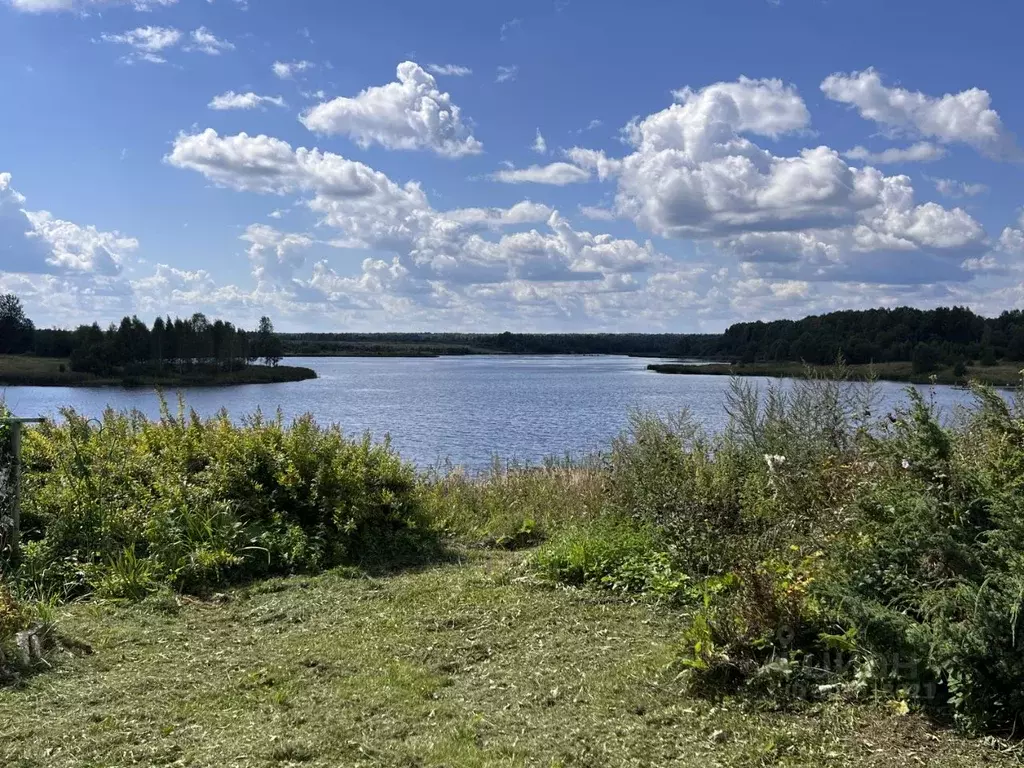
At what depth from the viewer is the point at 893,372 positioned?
80.0 feet

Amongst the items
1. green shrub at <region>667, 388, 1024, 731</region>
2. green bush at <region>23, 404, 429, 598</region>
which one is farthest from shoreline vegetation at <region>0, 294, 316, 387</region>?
green shrub at <region>667, 388, 1024, 731</region>

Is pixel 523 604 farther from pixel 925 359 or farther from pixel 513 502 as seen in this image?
pixel 925 359

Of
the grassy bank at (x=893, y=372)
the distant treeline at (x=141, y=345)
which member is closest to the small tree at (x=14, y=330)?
the distant treeline at (x=141, y=345)

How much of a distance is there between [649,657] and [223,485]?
5.12 meters

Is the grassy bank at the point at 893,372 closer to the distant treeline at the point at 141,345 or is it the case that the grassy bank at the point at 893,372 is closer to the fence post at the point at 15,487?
the fence post at the point at 15,487

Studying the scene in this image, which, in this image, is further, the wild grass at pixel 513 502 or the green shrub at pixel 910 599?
the wild grass at pixel 513 502

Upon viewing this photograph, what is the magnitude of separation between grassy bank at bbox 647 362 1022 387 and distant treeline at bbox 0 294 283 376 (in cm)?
3799

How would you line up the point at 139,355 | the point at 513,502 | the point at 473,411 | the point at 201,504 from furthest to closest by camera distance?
the point at 139,355, the point at 473,411, the point at 513,502, the point at 201,504

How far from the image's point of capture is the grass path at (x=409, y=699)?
3.88 metres

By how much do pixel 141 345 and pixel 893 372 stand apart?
5803cm

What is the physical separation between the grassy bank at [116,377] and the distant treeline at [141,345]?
2.62 ft

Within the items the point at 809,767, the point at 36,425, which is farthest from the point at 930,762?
the point at 36,425

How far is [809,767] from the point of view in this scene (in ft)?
11.8

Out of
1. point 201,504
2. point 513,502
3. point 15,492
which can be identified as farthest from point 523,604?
point 15,492
